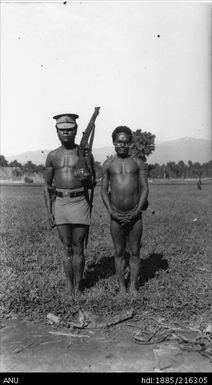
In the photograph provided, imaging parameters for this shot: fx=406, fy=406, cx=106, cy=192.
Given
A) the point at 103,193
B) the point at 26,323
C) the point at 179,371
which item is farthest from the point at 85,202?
the point at 179,371

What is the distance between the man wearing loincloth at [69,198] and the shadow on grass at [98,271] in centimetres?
68

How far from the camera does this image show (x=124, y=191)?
215 inches

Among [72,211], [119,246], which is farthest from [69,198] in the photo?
[119,246]

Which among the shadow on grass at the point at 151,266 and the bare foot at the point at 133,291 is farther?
the shadow on grass at the point at 151,266

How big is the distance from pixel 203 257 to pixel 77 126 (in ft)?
14.0

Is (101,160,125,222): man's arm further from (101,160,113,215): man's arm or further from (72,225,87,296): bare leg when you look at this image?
(72,225,87,296): bare leg

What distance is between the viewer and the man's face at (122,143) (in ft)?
17.7

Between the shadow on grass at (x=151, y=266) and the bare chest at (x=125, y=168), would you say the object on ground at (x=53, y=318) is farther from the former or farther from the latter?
the bare chest at (x=125, y=168)

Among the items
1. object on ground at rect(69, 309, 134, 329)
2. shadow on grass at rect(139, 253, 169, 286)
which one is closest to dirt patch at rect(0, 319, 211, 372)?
object on ground at rect(69, 309, 134, 329)

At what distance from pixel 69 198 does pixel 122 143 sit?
40.4 inches

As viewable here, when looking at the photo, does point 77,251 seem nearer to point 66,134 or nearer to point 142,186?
point 142,186

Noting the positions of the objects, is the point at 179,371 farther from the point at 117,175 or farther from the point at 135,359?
the point at 117,175

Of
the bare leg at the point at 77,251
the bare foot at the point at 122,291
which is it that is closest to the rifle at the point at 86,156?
the bare leg at the point at 77,251

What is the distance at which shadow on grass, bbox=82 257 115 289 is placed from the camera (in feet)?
21.0
